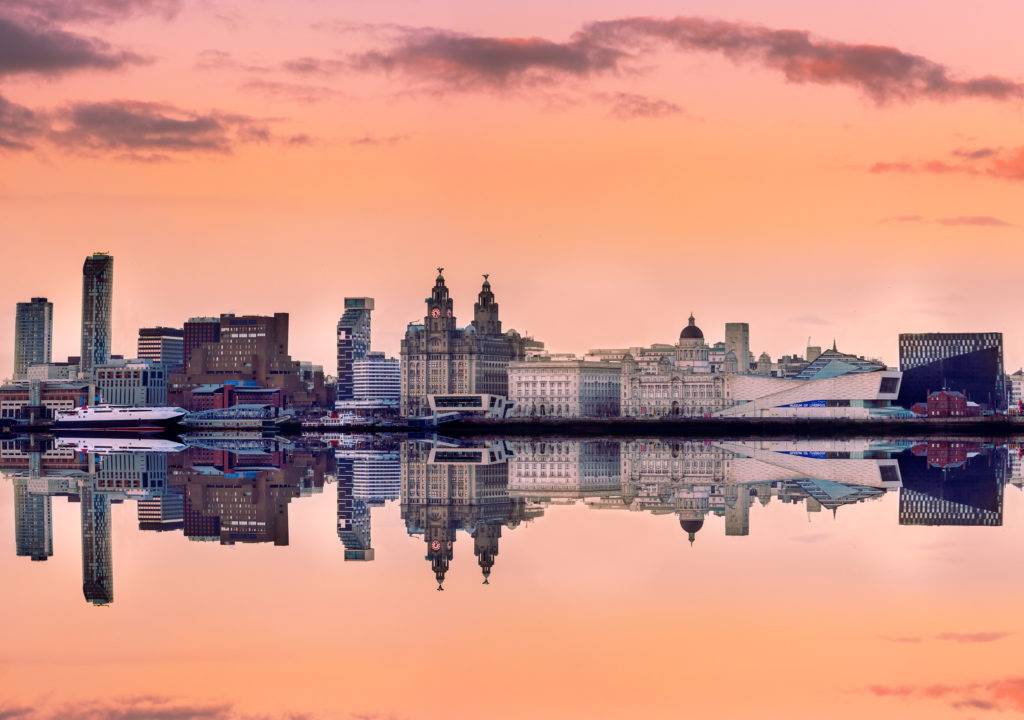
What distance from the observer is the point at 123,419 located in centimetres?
16138

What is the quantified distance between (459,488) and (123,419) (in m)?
114

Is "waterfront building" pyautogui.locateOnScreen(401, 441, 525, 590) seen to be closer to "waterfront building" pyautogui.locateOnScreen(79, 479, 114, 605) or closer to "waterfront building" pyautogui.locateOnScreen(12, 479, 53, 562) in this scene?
"waterfront building" pyautogui.locateOnScreen(79, 479, 114, 605)

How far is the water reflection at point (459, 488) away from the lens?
1431 inches

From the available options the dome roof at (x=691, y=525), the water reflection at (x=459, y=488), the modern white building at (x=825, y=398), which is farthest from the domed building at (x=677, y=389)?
the dome roof at (x=691, y=525)

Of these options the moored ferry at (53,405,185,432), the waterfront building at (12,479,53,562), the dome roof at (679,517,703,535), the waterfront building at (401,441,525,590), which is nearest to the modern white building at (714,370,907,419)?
the moored ferry at (53,405,185,432)

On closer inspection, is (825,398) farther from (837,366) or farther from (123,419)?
(123,419)

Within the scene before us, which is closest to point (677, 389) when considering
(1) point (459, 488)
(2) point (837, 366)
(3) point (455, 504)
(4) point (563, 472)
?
(2) point (837, 366)

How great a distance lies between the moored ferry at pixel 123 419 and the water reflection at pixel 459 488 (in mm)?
67532

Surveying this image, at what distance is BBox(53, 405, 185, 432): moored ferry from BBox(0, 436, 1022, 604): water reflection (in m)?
67.5

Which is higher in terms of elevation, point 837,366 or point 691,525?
point 837,366

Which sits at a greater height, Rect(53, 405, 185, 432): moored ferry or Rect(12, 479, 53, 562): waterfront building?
Rect(53, 405, 185, 432): moored ferry

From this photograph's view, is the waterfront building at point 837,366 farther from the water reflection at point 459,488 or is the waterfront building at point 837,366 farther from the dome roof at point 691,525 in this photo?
the dome roof at point 691,525

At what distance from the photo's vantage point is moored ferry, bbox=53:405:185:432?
16062 cm

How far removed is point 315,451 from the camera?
98.7m
